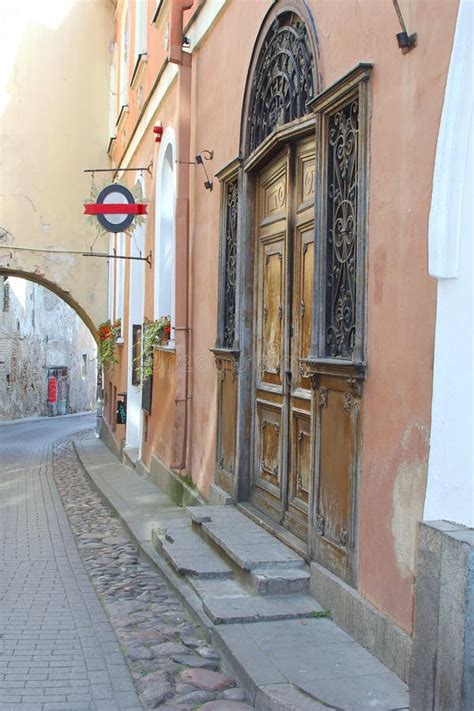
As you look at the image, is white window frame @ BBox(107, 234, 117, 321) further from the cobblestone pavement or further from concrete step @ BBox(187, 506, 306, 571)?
concrete step @ BBox(187, 506, 306, 571)

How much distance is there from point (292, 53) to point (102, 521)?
5.27 m

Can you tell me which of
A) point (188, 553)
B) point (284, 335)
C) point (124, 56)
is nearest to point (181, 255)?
point (284, 335)

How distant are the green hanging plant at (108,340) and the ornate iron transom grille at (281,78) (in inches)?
371

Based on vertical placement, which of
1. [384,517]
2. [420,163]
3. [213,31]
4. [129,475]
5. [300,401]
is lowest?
[129,475]

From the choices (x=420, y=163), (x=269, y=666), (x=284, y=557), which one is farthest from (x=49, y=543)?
(x=420, y=163)

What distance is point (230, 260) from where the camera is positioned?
294 inches

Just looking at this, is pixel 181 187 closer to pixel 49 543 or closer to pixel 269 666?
pixel 49 543

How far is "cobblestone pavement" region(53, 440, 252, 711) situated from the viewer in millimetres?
4141

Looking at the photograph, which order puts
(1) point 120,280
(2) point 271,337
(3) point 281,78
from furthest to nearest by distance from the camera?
(1) point 120,280 → (2) point 271,337 → (3) point 281,78

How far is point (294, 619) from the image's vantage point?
15.4 feet

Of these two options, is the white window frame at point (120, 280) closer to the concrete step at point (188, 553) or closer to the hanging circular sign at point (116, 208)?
the hanging circular sign at point (116, 208)

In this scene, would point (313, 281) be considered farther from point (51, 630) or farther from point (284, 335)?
point (51, 630)

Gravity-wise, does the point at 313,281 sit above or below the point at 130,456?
above

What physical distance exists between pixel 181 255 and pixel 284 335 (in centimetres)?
325
